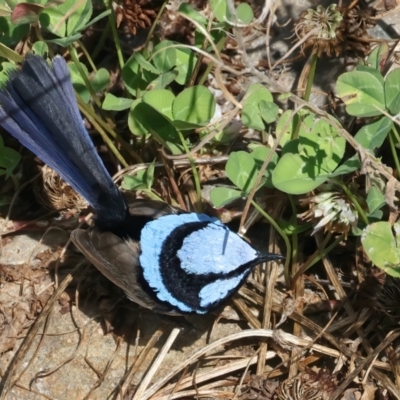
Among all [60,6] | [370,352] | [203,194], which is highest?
[60,6]

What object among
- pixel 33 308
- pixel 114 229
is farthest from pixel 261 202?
pixel 33 308

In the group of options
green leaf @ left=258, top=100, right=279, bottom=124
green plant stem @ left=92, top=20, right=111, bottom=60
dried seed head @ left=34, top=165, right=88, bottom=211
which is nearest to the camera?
green leaf @ left=258, top=100, right=279, bottom=124

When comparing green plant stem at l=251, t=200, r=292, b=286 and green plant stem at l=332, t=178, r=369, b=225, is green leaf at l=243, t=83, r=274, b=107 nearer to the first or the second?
green plant stem at l=251, t=200, r=292, b=286

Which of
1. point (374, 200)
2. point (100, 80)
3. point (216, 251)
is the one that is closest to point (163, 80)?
point (100, 80)

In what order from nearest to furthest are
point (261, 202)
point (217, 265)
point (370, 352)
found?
point (217, 265)
point (370, 352)
point (261, 202)

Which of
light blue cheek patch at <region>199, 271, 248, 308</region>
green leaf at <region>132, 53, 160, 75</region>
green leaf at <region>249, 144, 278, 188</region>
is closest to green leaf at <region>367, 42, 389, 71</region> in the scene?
green leaf at <region>249, 144, 278, 188</region>

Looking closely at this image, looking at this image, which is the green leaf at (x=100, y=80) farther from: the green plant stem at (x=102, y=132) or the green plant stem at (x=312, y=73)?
the green plant stem at (x=312, y=73)

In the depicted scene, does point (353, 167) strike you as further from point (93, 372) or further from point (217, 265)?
point (93, 372)

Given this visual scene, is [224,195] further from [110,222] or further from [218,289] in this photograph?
[110,222]
